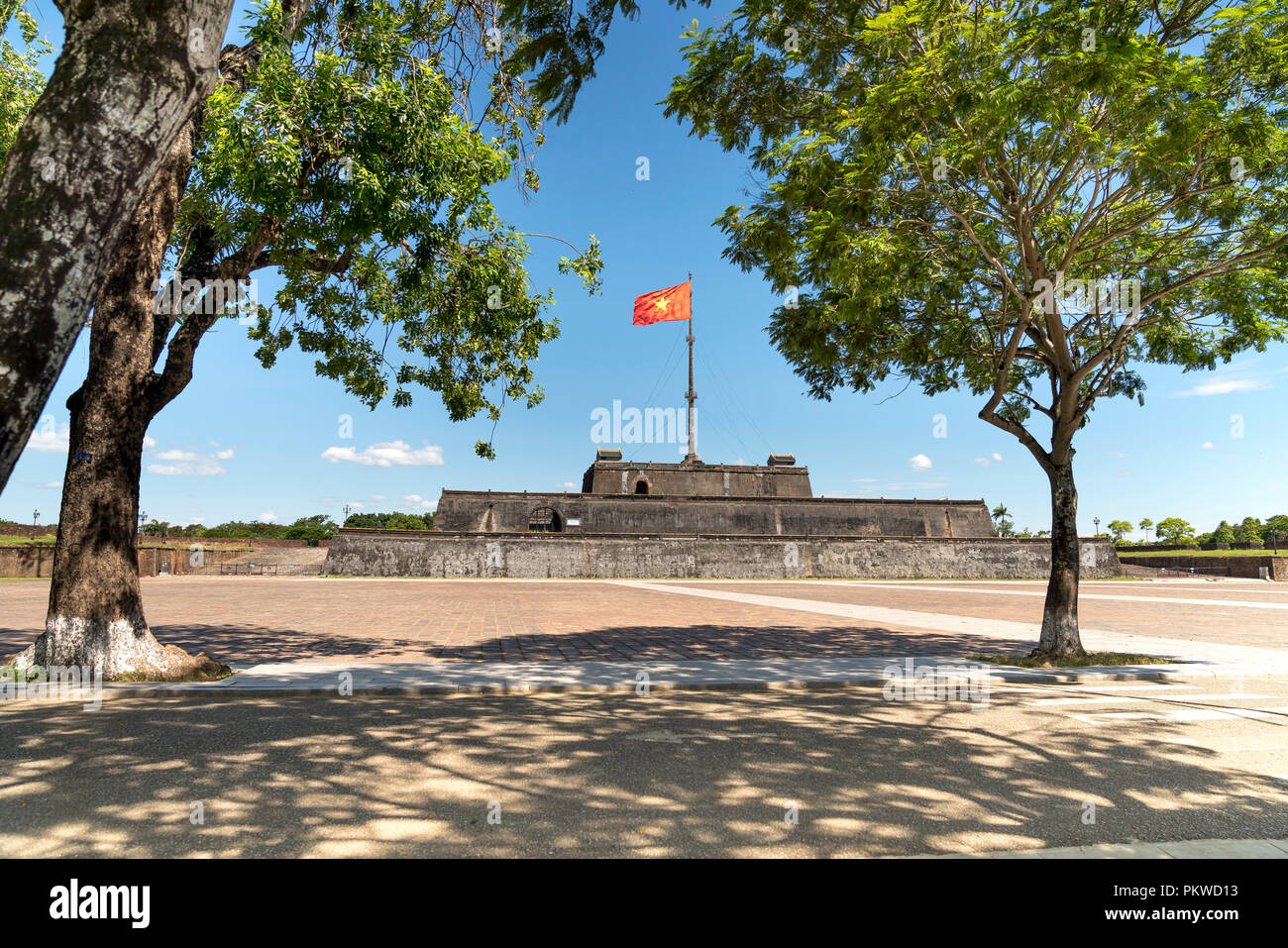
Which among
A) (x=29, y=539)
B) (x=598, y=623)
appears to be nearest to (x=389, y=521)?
(x=29, y=539)

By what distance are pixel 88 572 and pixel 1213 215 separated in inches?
551

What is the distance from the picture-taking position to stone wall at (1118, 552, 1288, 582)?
3388 centimetres

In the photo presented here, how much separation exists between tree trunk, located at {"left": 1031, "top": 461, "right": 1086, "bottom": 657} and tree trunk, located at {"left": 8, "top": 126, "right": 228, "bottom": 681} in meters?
10.3

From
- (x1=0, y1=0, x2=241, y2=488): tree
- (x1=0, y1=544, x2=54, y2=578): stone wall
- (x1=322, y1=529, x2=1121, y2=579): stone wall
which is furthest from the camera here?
(x1=322, y1=529, x2=1121, y2=579): stone wall

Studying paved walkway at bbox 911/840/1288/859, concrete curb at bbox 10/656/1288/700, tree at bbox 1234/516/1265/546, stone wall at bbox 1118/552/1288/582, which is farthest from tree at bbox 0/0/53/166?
tree at bbox 1234/516/1265/546

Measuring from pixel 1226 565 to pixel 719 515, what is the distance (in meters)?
29.8

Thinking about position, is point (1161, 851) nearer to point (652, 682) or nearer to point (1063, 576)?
point (652, 682)

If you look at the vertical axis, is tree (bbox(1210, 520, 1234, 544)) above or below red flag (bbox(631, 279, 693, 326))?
below

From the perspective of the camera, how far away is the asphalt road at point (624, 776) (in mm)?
3271

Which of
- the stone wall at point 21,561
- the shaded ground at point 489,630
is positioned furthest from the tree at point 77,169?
the stone wall at point 21,561

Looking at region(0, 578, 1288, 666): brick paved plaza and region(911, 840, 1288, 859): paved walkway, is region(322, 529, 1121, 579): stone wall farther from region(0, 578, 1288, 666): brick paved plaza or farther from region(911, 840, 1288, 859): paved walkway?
region(911, 840, 1288, 859): paved walkway

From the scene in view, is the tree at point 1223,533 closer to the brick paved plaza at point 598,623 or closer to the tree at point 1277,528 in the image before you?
the tree at point 1277,528

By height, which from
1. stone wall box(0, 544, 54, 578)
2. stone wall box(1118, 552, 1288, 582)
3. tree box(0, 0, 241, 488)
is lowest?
stone wall box(1118, 552, 1288, 582)

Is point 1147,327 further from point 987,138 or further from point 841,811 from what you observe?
point 841,811
